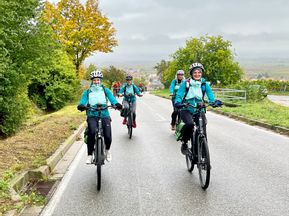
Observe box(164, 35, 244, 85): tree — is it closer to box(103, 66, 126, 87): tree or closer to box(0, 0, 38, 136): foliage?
box(103, 66, 126, 87): tree

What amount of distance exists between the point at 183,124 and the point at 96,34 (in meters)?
36.5

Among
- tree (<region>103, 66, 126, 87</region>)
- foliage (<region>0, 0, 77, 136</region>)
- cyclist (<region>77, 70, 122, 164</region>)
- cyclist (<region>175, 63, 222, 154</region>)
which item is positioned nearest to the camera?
cyclist (<region>175, 63, 222, 154</region>)

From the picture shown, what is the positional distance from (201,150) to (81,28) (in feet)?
121

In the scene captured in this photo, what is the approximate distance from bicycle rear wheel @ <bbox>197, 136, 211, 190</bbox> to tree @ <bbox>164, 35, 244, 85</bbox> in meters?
56.7

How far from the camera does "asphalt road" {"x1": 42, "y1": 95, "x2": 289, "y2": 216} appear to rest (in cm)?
532

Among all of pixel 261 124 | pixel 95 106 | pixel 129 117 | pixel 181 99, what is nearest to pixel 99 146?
pixel 95 106

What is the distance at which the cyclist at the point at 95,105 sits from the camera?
709 cm

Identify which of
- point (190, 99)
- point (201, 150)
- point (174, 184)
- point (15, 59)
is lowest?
point (174, 184)

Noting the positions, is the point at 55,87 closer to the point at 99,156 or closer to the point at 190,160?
the point at 190,160

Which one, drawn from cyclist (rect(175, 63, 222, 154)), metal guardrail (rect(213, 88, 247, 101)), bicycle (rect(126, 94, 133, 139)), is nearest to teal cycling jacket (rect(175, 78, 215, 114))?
cyclist (rect(175, 63, 222, 154))

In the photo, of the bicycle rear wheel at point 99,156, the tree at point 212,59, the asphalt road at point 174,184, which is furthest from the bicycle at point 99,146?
the tree at point 212,59

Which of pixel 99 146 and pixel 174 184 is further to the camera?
pixel 99 146

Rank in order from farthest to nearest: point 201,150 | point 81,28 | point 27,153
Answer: point 81,28, point 27,153, point 201,150

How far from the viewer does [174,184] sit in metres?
6.53
